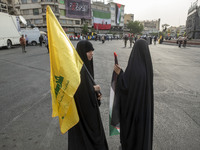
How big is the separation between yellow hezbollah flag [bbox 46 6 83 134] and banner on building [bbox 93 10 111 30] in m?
60.4

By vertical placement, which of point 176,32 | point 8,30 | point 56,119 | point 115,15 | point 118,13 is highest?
point 118,13

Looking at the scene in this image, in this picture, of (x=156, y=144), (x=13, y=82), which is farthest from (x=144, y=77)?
(x=13, y=82)

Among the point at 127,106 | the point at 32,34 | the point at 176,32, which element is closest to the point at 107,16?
the point at 32,34

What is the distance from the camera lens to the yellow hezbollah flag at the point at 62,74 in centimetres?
135

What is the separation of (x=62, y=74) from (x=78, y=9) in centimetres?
5295

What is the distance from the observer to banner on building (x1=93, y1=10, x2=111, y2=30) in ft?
193

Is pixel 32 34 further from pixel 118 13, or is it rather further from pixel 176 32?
pixel 176 32

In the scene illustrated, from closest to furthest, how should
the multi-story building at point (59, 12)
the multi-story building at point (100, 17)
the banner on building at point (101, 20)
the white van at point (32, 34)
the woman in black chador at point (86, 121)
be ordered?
1. the woman in black chador at point (86, 121)
2. the white van at point (32, 34)
3. the multi-story building at point (59, 12)
4. the multi-story building at point (100, 17)
5. the banner on building at point (101, 20)

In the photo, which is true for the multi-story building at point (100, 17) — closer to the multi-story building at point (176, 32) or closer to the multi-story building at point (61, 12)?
the multi-story building at point (61, 12)

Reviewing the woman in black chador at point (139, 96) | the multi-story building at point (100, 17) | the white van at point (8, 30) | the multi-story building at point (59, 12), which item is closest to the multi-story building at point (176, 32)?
the multi-story building at point (100, 17)

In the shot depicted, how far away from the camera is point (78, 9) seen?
48.3 metres

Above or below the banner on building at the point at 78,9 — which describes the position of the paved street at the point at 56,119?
below

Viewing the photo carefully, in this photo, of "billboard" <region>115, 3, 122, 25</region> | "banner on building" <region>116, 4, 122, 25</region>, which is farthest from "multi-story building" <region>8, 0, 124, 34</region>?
"banner on building" <region>116, 4, 122, 25</region>

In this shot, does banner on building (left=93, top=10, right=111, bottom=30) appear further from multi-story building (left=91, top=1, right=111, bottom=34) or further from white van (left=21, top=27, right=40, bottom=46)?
white van (left=21, top=27, right=40, bottom=46)
